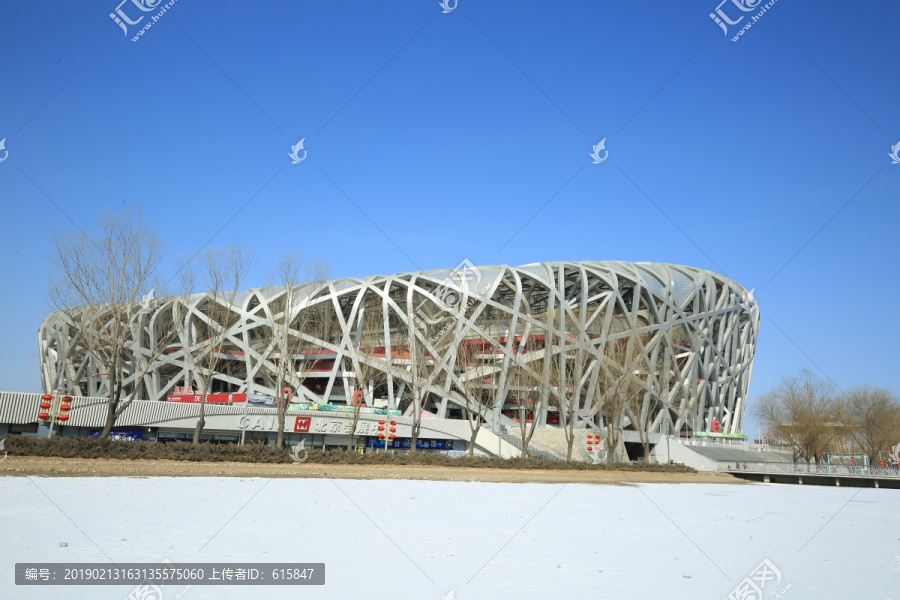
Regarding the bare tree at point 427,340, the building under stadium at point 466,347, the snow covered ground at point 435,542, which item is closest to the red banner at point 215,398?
the building under stadium at point 466,347

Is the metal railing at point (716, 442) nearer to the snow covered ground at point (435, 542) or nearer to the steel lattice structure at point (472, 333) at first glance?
the steel lattice structure at point (472, 333)

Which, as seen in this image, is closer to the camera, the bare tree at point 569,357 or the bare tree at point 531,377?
the bare tree at point 531,377

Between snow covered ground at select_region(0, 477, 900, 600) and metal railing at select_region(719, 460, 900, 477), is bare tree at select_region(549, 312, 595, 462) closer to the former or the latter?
metal railing at select_region(719, 460, 900, 477)

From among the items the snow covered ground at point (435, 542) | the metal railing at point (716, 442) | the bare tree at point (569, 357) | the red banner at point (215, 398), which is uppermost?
the bare tree at point (569, 357)

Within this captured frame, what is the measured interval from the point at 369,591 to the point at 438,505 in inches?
356

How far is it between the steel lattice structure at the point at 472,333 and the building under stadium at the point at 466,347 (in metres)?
0.20

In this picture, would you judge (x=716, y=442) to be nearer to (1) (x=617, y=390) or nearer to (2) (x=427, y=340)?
(1) (x=617, y=390)

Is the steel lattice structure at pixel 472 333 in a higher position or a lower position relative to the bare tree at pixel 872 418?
higher

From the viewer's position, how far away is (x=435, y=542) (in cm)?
892

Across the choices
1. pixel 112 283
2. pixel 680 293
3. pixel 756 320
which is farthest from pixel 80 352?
pixel 756 320

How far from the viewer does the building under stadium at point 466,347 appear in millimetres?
52031

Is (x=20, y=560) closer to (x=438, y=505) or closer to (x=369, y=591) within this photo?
(x=369, y=591)

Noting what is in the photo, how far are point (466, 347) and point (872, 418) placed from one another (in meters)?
49.4

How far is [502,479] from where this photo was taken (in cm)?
2577
